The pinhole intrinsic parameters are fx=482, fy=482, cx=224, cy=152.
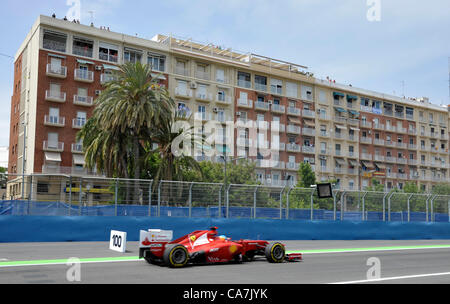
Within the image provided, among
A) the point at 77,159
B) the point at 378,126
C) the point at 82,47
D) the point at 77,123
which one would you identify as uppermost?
the point at 82,47

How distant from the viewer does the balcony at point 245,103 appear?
60.3 meters

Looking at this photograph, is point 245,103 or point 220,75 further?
point 245,103

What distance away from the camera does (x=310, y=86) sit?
66.9m

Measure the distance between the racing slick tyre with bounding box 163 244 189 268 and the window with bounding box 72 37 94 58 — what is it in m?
42.8

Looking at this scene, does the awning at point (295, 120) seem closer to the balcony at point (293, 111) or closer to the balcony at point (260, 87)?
the balcony at point (293, 111)

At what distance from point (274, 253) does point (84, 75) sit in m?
42.1

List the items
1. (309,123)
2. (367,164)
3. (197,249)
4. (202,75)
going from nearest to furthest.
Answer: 1. (197,249)
2. (202,75)
3. (309,123)
4. (367,164)

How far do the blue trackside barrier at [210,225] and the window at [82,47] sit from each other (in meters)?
33.8

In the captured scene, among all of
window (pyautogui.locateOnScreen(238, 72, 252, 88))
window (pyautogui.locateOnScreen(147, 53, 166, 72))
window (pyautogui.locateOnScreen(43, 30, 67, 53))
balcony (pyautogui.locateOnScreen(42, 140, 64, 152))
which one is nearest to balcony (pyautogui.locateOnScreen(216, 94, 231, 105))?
window (pyautogui.locateOnScreen(238, 72, 252, 88))

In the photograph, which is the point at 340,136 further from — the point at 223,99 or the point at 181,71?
the point at 181,71

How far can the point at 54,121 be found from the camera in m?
48.7

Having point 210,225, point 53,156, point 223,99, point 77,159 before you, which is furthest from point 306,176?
point 210,225
